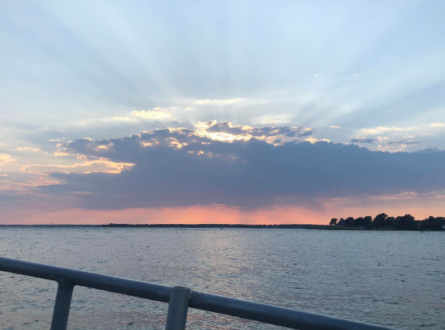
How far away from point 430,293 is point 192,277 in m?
19.6

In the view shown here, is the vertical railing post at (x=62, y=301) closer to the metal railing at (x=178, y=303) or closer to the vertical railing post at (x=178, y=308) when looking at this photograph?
the metal railing at (x=178, y=303)

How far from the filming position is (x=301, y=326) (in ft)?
7.84

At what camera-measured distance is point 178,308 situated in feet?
8.96

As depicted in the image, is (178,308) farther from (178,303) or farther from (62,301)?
(62,301)

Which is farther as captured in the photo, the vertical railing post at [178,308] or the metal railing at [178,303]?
the vertical railing post at [178,308]

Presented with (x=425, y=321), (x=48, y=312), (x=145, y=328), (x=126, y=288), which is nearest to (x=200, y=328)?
(x=145, y=328)

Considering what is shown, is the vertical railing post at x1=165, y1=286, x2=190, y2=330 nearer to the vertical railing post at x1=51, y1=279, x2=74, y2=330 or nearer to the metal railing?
the metal railing

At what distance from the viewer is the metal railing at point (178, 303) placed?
7.79 ft

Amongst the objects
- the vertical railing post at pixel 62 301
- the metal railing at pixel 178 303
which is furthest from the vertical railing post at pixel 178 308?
the vertical railing post at pixel 62 301

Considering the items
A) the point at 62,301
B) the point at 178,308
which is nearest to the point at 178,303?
the point at 178,308

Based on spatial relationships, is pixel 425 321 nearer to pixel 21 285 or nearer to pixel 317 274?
pixel 317 274

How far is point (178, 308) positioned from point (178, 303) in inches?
1.4

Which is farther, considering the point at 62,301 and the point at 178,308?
the point at 62,301

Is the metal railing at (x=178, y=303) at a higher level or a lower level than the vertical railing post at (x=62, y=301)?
higher
